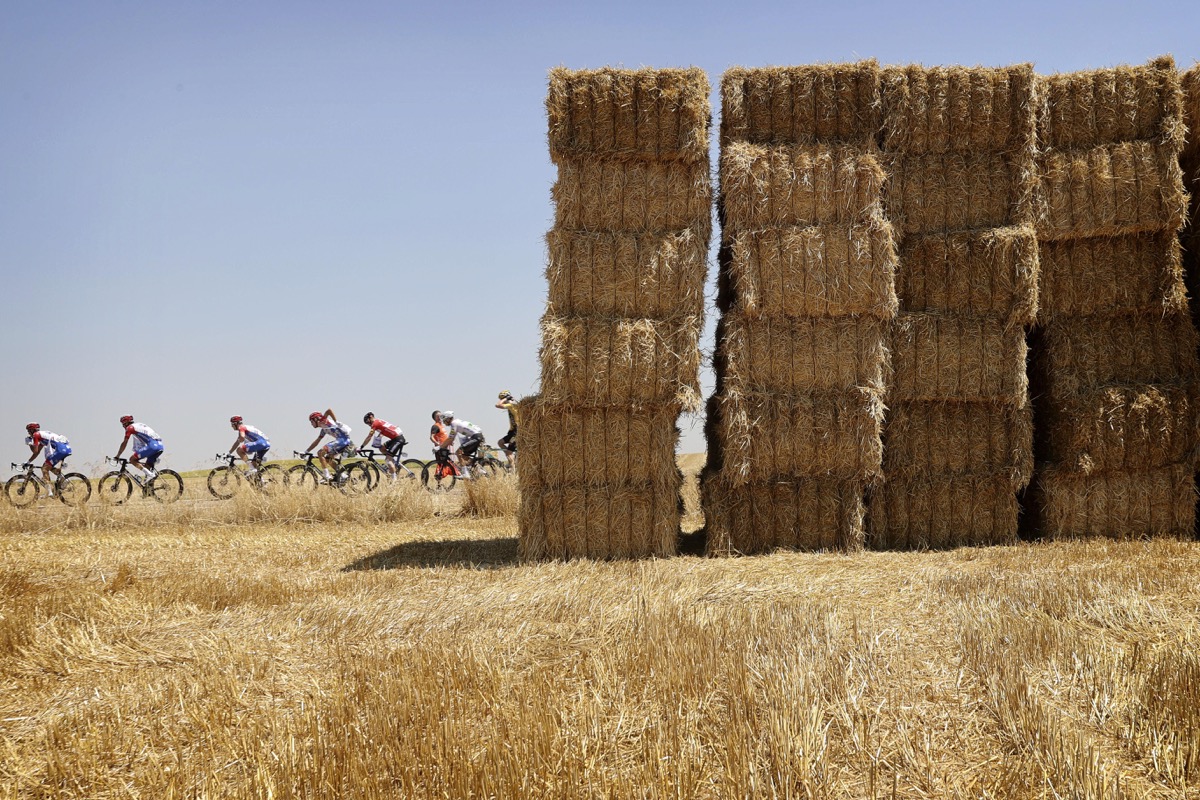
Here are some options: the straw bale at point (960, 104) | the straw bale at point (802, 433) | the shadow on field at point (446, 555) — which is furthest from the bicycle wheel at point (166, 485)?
the straw bale at point (960, 104)

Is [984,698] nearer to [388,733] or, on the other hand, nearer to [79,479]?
[388,733]

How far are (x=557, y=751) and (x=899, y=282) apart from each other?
762cm

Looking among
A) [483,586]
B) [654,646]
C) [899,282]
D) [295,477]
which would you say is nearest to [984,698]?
[654,646]

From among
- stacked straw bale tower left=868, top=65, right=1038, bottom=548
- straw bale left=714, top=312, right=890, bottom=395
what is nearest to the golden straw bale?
stacked straw bale tower left=868, top=65, right=1038, bottom=548

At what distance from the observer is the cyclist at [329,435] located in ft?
69.1

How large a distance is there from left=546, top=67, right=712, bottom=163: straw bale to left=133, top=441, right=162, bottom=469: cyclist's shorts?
45.3 ft

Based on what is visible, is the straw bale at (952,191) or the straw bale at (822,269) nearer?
the straw bale at (822,269)

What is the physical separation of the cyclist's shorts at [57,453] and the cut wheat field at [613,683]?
13.1m

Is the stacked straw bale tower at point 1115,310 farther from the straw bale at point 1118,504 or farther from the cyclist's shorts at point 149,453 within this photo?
the cyclist's shorts at point 149,453

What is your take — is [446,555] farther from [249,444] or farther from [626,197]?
[249,444]

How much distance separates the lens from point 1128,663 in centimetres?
527

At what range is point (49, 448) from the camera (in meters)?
20.2

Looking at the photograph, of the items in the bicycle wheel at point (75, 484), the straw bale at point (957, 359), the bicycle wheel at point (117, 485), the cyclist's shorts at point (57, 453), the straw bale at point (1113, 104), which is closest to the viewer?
the straw bale at point (957, 359)

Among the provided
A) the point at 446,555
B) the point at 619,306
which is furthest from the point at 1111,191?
the point at 446,555
